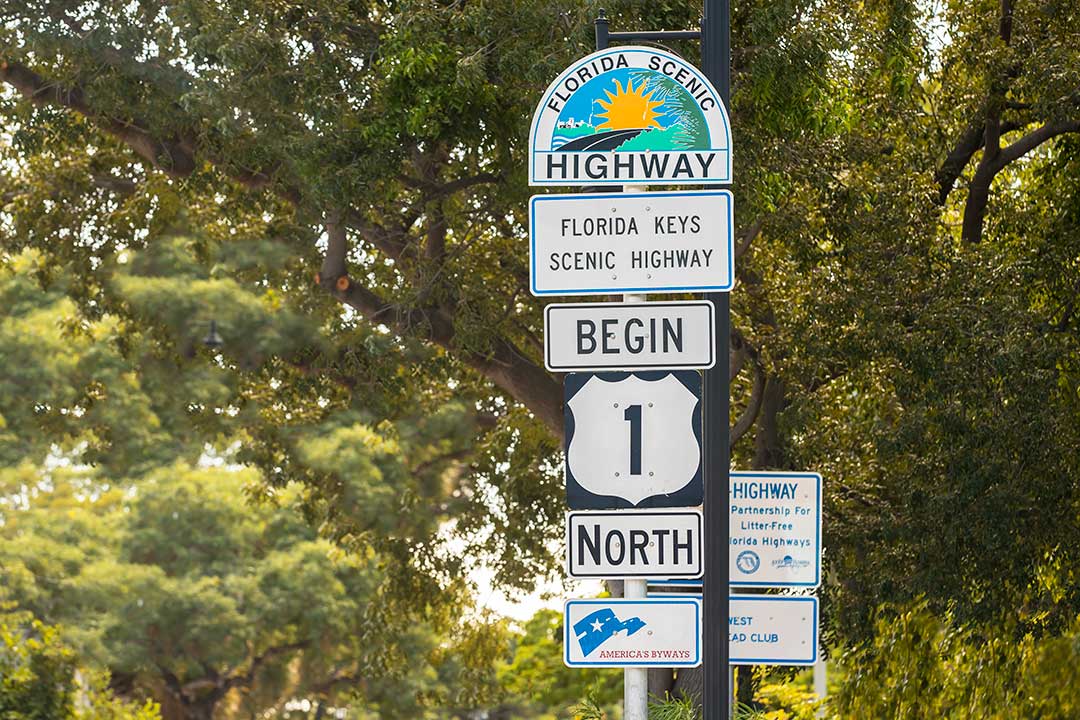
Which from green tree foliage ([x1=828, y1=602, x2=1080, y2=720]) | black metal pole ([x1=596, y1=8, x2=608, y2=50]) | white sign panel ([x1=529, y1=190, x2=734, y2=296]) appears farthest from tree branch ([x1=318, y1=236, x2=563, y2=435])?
white sign panel ([x1=529, y1=190, x2=734, y2=296])

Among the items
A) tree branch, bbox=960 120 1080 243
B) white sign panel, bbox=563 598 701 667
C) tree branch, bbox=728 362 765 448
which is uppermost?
tree branch, bbox=960 120 1080 243

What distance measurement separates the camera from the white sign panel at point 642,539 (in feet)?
18.7

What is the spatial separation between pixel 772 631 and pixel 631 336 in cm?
257

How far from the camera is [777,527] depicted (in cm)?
790

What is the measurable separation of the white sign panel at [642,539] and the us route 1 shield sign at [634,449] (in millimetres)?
51

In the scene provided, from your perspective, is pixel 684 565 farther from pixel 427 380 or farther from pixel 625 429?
pixel 427 380

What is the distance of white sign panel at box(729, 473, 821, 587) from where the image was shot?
780 cm

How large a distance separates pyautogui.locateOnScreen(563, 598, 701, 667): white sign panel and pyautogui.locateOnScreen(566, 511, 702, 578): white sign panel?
0.12m

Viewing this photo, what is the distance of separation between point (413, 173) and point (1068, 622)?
717cm

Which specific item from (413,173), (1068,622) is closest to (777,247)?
(413,173)

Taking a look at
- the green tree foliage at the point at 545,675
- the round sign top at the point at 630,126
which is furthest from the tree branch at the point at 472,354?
the green tree foliage at the point at 545,675

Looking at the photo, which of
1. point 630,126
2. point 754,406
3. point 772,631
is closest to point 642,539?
point 630,126

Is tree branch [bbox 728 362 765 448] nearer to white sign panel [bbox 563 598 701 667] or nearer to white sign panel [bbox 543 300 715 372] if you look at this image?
white sign panel [bbox 543 300 715 372]

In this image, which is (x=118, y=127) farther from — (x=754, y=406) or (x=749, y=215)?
(x=749, y=215)
